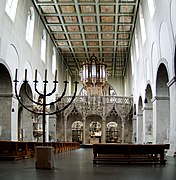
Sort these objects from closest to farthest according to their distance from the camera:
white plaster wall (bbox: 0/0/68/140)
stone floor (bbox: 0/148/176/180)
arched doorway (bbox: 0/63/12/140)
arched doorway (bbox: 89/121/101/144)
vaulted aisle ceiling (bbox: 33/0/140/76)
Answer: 1. stone floor (bbox: 0/148/176/180)
2. white plaster wall (bbox: 0/0/68/140)
3. arched doorway (bbox: 0/63/12/140)
4. vaulted aisle ceiling (bbox: 33/0/140/76)
5. arched doorway (bbox: 89/121/101/144)

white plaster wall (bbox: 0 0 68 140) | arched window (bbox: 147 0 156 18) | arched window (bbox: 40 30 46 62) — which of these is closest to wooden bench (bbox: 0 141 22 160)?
white plaster wall (bbox: 0 0 68 140)

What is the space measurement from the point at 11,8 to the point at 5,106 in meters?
5.43

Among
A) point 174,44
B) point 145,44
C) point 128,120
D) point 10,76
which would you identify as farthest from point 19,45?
point 128,120

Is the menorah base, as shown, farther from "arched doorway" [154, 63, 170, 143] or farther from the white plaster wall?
"arched doorway" [154, 63, 170, 143]

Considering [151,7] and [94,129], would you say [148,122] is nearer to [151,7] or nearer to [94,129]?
[151,7]

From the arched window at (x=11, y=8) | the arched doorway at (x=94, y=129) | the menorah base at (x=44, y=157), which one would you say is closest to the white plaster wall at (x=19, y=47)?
the arched window at (x=11, y=8)

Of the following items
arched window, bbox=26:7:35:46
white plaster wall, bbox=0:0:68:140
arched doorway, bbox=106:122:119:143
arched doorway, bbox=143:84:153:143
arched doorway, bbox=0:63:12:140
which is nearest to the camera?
white plaster wall, bbox=0:0:68:140

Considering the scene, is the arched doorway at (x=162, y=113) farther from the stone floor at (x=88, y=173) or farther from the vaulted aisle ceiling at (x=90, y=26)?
the stone floor at (x=88, y=173)

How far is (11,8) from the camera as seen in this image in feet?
63.9

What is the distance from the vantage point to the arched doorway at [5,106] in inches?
733

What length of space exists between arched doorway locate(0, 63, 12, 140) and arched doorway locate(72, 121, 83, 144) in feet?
51.8

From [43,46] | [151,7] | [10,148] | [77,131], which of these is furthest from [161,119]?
[77,131]

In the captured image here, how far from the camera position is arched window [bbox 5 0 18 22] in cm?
1899

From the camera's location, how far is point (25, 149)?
45.9 ft
